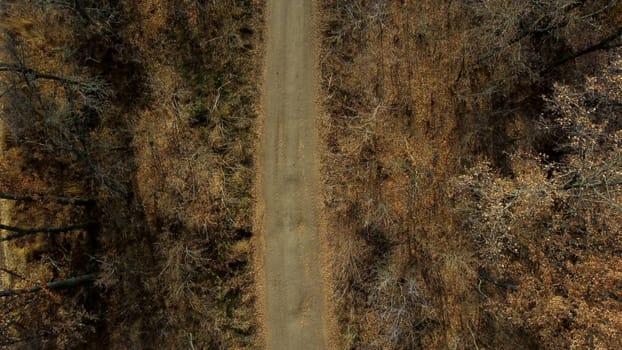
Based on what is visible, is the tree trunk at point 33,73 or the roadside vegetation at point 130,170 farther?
the roadside vegetation at point 130,170

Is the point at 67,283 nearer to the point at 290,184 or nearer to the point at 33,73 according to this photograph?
the point at 33,73

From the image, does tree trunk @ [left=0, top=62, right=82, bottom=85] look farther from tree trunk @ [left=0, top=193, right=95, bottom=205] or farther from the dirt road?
the dirt road

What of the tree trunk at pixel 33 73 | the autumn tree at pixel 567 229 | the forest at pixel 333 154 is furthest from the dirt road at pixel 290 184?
the tree trunk at pixel 33 73

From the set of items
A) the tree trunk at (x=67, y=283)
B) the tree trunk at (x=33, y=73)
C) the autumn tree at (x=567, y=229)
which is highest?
the tree trunk at (x=33, y=73)

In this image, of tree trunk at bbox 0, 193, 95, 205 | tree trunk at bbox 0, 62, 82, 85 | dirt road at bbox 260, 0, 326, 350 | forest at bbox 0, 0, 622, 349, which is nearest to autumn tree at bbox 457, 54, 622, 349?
forest at bbox 0, 0, 622, 349

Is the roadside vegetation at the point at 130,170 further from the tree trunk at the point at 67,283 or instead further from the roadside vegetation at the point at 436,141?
the roadside vegetation at the point at 436,141

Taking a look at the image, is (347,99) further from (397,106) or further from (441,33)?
(441,33)
